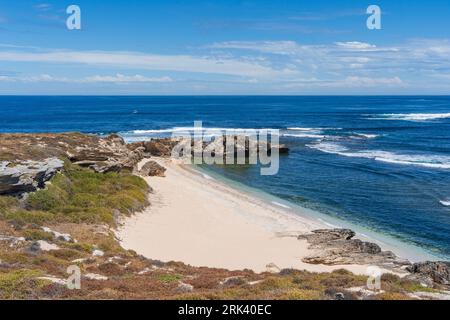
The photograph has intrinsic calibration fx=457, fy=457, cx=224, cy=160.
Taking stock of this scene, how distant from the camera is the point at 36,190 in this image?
26438mm

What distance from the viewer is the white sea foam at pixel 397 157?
5144cm

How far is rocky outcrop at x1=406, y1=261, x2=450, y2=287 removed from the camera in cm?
1929

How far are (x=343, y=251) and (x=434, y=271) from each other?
4.63 meters

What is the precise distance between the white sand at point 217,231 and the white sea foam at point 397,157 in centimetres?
2378

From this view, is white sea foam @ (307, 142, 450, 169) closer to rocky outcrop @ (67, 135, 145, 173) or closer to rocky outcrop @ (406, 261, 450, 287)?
rocky outcrop @ (67, 135, 145, 173)

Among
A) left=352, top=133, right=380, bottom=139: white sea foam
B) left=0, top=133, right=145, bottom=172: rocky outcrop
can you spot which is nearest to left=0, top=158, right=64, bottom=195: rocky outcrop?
left=0, top=133, right=145, bottom=172: rocky outcrop

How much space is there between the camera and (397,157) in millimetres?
56906

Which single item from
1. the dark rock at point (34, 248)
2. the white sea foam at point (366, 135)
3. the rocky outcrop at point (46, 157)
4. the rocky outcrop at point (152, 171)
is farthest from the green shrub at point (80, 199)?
the white sea foam at point (366, 135)

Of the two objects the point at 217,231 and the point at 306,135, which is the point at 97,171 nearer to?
the point at 217,231

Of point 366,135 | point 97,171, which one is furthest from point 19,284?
point 366,135

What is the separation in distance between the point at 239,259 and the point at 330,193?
1883cm

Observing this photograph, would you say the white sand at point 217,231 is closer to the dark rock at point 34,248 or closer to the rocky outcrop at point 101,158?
the rocky outcrop at point 101,158
